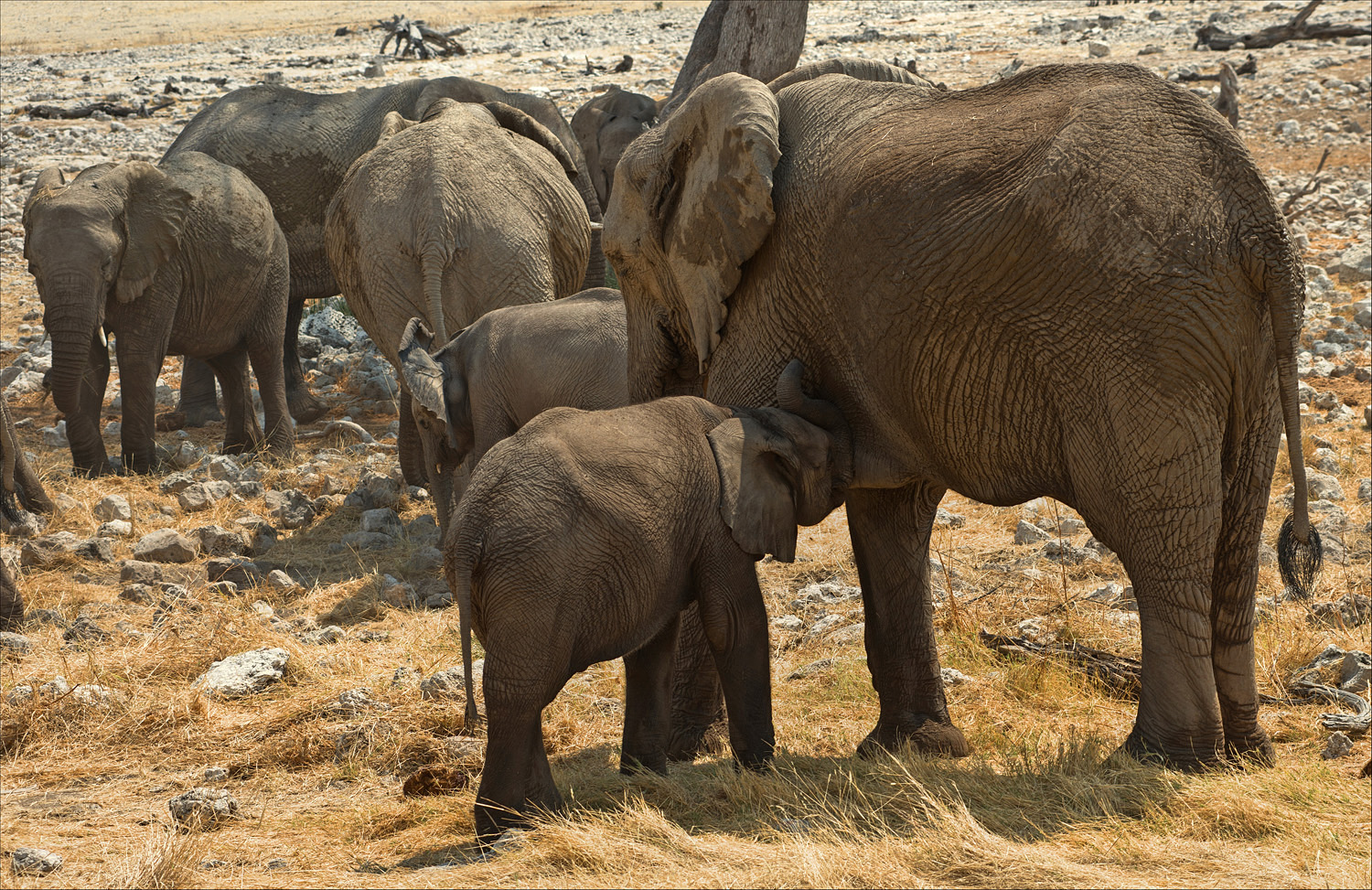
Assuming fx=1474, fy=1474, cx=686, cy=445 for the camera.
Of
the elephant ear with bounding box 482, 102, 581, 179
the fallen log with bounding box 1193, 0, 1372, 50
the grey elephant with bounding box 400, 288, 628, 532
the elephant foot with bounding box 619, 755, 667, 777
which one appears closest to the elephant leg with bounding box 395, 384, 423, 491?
the grey elephant with bounding box 400, 288, 628, 532

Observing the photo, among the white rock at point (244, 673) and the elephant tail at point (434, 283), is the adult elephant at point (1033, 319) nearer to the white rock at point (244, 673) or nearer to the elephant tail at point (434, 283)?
the white rock at point (244, 673)

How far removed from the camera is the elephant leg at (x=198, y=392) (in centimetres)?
1141

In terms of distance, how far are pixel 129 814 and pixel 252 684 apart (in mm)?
1076

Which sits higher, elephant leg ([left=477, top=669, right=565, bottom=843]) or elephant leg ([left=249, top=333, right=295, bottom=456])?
elephant leg ([left=477, top=669, right=565, bottom=843])

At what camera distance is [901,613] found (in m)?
5.03

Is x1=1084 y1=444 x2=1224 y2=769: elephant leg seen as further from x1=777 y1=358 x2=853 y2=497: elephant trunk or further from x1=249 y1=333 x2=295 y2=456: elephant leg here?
x1=249 y1=333 x2=295 y2=456: elephant leg

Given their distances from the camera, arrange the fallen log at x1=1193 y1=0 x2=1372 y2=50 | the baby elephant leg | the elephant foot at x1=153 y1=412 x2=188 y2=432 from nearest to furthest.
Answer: the baby elephant leg → the elephant foot at x1=153 y1=412 x2=188 y2=432 → the fallen log at x1=1193 y1=0 x2=1372 y2=50

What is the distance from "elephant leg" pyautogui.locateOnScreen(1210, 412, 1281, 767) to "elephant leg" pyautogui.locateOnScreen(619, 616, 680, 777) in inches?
64.9

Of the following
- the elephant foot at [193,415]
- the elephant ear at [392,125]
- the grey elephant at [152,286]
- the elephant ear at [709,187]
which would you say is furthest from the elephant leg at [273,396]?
the elephant ear at [709,187]

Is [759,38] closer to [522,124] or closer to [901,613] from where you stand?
[522,124]

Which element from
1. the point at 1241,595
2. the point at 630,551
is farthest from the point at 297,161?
the point at 1241,595

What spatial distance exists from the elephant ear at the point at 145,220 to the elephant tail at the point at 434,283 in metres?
2.99

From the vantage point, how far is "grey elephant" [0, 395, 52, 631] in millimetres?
6320

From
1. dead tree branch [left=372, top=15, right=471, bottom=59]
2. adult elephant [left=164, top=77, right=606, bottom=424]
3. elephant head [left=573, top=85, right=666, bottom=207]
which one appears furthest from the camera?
dead tree branch [left=372, top=15, right=471, bottom=59]
